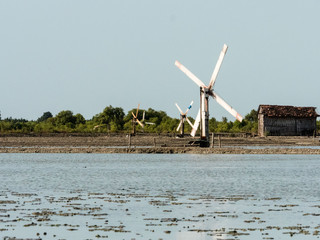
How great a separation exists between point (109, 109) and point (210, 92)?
87.1 meters

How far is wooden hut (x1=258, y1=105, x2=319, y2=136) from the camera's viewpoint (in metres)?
117

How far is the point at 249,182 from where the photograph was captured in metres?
39.1

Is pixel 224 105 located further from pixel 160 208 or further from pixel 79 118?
pixel 79 118

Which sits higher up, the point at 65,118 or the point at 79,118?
the point at 79,118

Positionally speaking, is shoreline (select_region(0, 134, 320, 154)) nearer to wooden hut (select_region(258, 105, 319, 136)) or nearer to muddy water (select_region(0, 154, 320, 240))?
wooden hut (select_region(258, 105, 319, 136))

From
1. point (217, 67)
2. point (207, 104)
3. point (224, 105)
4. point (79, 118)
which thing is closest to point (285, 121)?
point (217, 67)

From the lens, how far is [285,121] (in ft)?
387

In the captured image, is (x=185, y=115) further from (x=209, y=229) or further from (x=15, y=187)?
(x=209, y=229)

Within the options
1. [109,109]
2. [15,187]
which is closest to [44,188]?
[15,187]

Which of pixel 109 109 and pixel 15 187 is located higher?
pixel 109 109

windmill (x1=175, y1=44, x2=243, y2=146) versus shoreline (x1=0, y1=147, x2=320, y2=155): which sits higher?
windmill (x1=175, y1=44, x2=243, y2=146)

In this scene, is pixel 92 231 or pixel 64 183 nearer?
pixel 92 231

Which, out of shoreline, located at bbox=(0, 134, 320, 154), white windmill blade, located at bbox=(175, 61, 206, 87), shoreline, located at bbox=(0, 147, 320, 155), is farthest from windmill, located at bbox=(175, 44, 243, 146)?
shoreline, located at bbox=(0, 147, 320, 155)

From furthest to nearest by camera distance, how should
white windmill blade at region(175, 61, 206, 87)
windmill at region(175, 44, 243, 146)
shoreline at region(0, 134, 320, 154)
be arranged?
white windmill blade at region(175, 61, 206, 87) → shoreline at region(0, 134, 320, 154) → windmill at region(175, 44, 243, 146)
